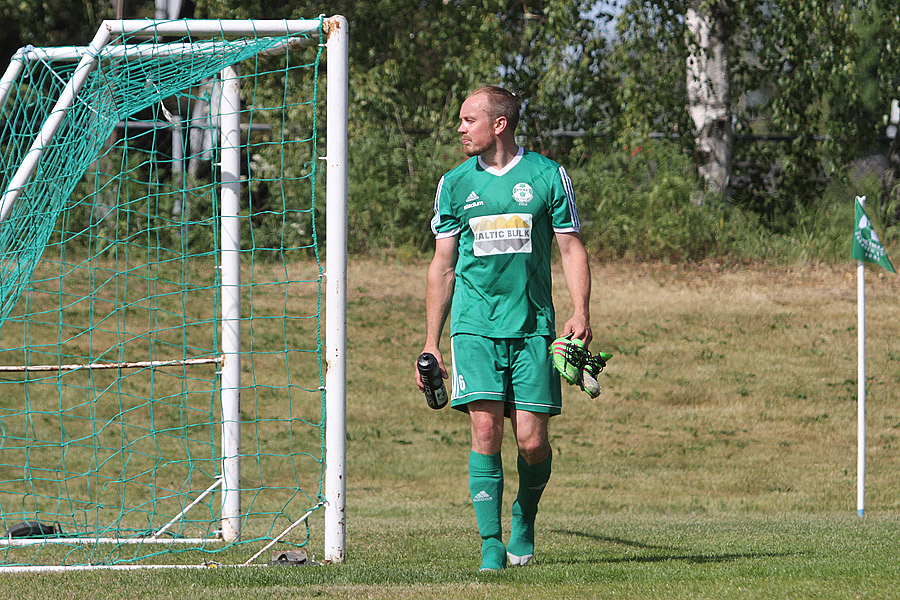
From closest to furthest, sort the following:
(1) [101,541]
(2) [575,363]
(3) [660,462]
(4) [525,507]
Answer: (2) [575,363] < (4) [525,507] < (1) [101,541] < (3) [660,462]

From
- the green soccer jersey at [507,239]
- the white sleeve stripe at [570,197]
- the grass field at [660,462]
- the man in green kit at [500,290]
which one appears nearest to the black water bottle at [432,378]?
the man in green kit at [500,290]

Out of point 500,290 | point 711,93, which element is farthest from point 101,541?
point 711,93

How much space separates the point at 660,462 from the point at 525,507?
6.25m

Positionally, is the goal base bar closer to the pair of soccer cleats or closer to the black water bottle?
the black water bottle

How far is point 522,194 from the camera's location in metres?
4.77

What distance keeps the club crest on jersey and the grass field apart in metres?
1.53

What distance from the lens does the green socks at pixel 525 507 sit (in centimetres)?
494

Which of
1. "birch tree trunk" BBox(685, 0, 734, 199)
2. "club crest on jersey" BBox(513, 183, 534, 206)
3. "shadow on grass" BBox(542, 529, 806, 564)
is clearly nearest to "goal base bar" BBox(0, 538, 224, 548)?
"shadow on grass" BBox(542, 529, 806, 564)

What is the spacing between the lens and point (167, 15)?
57.5 feet

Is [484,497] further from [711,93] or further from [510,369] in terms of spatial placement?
[711,93]

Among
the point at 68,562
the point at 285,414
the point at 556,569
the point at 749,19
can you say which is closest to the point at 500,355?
the point at 556,569

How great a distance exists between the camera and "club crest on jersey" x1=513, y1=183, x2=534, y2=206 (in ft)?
15.6

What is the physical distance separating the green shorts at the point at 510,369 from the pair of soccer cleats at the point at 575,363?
84 millimetres

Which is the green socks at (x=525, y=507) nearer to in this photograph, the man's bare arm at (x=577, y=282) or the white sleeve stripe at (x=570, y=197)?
the man's bare arm at (x=577, y=282)
